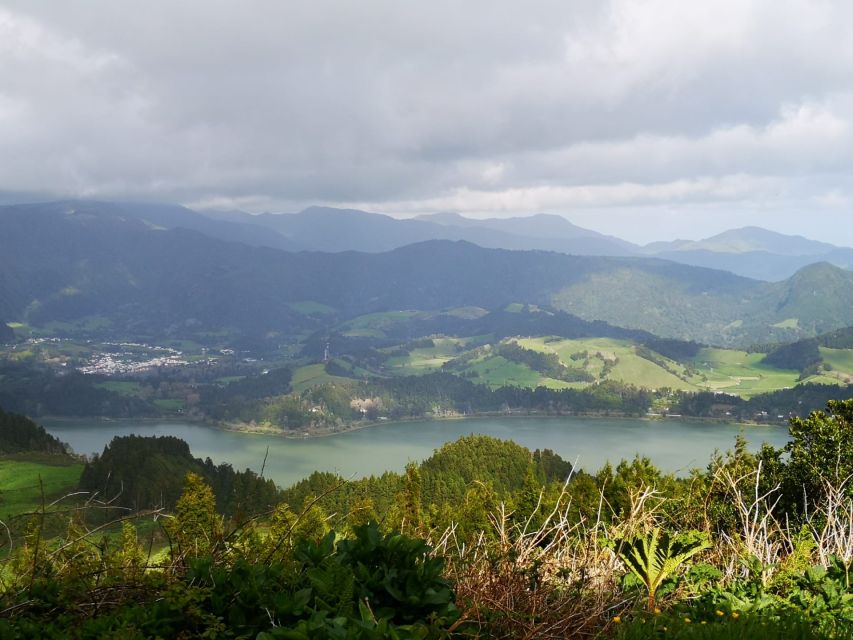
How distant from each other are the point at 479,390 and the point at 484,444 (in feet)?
316

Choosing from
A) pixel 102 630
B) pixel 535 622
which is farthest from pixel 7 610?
pixel 535 622

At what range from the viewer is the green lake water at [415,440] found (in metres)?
104

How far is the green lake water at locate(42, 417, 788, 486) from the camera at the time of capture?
10375cm

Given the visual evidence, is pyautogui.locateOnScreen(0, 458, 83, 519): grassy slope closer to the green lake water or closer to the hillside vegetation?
the green lake water

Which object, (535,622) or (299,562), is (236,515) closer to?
(299,562)

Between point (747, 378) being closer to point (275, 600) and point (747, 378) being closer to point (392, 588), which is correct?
point (392, 588)

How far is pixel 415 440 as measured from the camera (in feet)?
428

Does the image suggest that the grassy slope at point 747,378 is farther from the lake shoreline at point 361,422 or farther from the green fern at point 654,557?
the green fern at point 654,557

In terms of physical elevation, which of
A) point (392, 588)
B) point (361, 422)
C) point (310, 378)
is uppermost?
point (392, 588)

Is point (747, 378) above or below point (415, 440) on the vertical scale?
above

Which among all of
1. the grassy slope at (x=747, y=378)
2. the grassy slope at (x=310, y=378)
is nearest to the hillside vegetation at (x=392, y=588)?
the grassy slope at (x=310, y=378)

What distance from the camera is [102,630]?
2.81 meters

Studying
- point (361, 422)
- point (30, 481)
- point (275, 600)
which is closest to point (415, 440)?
point (361, 422)

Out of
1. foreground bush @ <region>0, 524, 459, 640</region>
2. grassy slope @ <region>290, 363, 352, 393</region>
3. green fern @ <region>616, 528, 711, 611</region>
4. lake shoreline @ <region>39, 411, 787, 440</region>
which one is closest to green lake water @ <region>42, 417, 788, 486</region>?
lake shoreline @ <region>39, 411, 787, 440</region>
